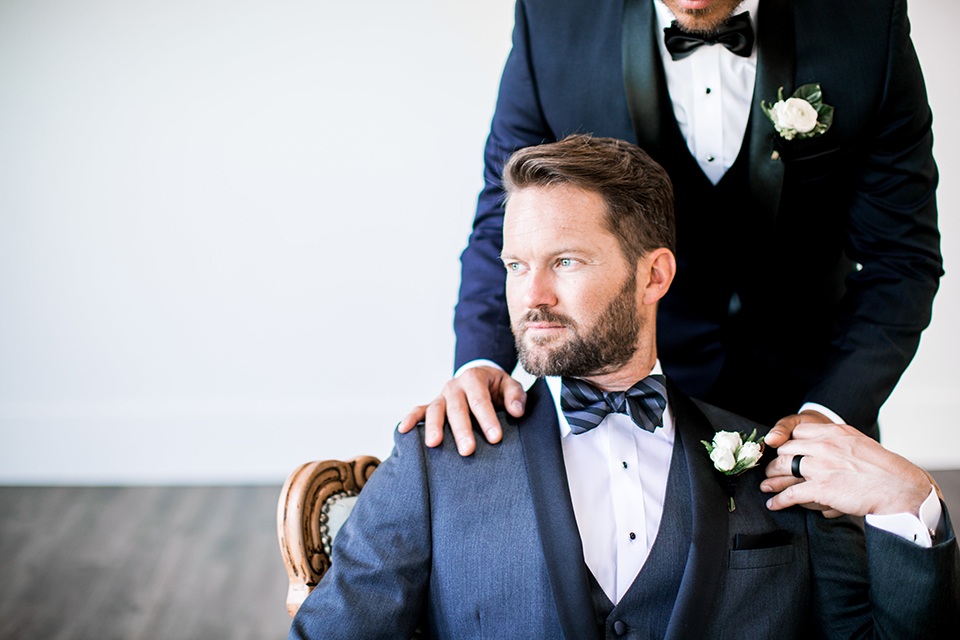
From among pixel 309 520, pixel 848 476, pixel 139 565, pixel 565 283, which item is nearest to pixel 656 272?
pixel 565 283

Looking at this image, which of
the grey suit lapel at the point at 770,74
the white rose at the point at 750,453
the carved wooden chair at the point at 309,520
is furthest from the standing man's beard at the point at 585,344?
the carved wooden chair at the point at 309,520

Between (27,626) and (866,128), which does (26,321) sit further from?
(866,128)

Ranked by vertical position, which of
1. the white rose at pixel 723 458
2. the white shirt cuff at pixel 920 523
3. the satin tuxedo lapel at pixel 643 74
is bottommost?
the white shirt cuff at pixel 920 523

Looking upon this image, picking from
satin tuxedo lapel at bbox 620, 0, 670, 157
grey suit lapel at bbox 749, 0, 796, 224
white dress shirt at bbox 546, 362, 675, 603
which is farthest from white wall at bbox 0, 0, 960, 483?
white dress shirt at bbox 546, 362, 675, 603

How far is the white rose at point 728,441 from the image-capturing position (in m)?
1.63

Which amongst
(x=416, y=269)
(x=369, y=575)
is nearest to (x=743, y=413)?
(x=369, y=575)

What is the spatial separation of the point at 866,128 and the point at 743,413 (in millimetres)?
882

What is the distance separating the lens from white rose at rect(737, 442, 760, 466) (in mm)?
1618

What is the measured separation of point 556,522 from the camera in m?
1.55

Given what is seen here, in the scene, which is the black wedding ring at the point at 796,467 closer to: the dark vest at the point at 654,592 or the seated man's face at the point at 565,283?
the dark vest at the point at 654,592

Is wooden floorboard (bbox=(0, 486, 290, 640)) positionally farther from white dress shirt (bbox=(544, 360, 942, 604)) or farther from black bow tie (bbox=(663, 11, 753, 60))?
black bow tie (bbox=(663, 11, 753, 60))

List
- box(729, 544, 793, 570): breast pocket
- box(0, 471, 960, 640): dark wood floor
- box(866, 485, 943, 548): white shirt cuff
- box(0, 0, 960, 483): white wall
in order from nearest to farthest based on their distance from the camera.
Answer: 1. box(866, 485, 943, 548): white shirt cuff
2. box(729, 544, 793, 570): breast pocket
3. box(0, 471, 960, 640): dark wood floor
4. box(0, 0, 960, 483): white wall

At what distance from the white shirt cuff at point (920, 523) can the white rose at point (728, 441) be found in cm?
31

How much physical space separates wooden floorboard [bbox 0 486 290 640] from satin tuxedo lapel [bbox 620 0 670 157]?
2457mm
